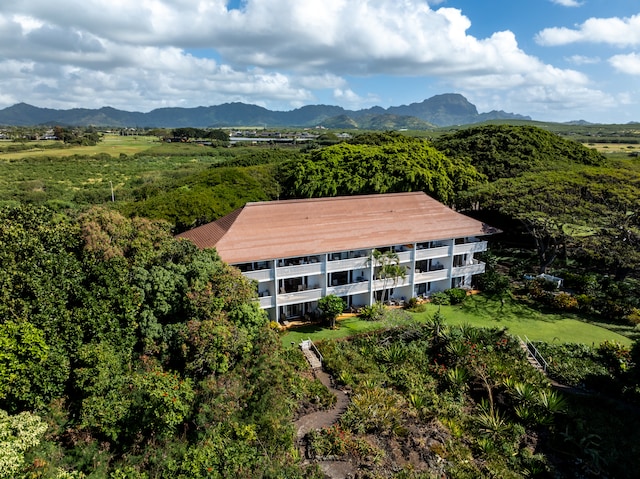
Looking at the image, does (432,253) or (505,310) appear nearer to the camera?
(505,310)

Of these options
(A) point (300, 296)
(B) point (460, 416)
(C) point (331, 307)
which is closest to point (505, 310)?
(B) point (460, 416)

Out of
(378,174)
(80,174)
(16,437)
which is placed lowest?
(16,437)

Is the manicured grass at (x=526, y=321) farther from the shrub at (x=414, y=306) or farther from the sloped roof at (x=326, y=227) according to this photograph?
the sloped roof at (x=326, y=227)

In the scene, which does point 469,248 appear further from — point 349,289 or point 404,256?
point 349,289

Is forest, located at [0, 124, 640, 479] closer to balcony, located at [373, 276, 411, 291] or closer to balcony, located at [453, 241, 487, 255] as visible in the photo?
balcony, located at [373, 276, 411, 291]

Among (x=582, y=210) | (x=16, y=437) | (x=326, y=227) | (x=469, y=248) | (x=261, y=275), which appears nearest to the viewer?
(x=16, y=437)

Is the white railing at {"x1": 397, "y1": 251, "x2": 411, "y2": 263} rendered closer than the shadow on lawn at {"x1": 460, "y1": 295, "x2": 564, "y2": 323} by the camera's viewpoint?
No

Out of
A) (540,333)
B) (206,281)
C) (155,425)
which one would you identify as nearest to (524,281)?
(540,333)

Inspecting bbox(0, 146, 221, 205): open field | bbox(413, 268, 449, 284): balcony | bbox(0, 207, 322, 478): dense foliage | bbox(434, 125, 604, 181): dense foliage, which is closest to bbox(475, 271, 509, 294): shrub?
bbox(413, 268, 449, 284): balcony
